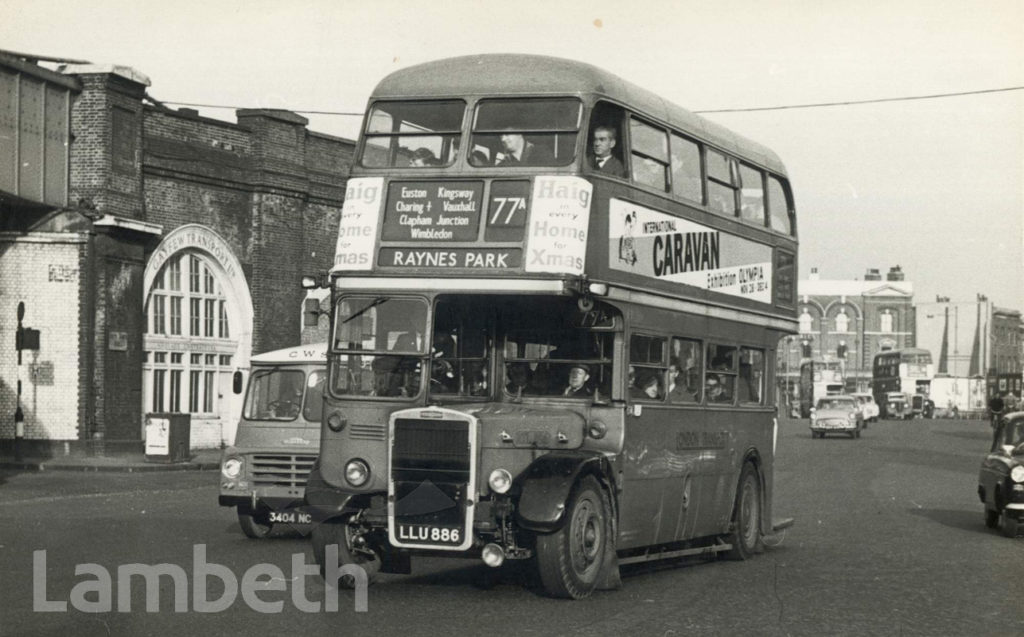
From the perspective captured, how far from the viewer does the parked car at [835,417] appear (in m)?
58.3

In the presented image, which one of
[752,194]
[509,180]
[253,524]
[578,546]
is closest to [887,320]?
[752,194]

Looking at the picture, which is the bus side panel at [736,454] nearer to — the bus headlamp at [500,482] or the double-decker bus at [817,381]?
the bus headlamp at [500,482]

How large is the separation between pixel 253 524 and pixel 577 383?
566 centimetres

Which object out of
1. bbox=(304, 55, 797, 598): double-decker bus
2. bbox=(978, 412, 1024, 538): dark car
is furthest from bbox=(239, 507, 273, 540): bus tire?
bbox=(978, 412, 1024, 538): dark car

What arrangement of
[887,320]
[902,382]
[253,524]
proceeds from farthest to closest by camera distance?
[887,320]
[902,382]
[253,524]

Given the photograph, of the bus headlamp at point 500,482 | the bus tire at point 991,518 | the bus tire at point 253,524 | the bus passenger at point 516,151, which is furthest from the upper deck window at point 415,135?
the bus tire at point 991,518

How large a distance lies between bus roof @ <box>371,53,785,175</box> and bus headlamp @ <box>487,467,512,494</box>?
3219 mm

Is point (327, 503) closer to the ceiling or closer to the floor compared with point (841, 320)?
closer to the floor

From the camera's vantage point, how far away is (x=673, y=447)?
13.7 metres

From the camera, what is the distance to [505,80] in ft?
40.5

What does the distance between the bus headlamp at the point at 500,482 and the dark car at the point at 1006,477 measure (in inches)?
332

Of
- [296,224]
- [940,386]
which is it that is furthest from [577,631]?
[940,386]

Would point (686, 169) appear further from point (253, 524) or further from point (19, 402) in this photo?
point (19, 402)

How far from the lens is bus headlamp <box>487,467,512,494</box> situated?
11.3 meters
